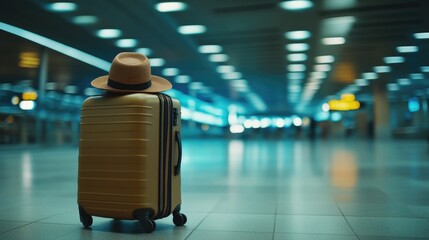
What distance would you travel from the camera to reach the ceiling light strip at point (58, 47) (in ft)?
46.1

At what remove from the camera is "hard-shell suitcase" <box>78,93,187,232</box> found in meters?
3.32

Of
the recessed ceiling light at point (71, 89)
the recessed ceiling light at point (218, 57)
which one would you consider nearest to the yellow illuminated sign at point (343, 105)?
the recessed ceiling light at point (218, 57)

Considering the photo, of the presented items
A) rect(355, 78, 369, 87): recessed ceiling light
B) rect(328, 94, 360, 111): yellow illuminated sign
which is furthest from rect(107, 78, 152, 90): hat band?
rect(328, 94, 360, 111): yellow illuminated sign

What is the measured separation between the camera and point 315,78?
30375 mm

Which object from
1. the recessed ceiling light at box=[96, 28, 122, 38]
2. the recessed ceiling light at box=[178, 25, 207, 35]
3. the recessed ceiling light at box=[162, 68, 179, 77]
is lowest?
the recessed ceiling light at box=[96, 28, 122, 38]

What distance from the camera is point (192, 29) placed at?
16.0 m

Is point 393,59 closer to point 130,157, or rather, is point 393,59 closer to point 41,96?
point 41,96

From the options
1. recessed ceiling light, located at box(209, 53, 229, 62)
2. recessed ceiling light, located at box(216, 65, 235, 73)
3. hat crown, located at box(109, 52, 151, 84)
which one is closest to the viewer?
hat crown, located at box(109, 52, 151, 84)

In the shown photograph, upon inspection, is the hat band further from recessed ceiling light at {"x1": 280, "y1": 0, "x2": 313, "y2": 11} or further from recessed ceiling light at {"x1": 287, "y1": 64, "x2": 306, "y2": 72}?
recessed ceiling light at {"x1": 287, "y1": 64, "x2": 306, "y2": 72}

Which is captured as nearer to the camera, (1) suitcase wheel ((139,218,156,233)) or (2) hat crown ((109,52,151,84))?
(1) suitcase wheel ((139,218,156,233))

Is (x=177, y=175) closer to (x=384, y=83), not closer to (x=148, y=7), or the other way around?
(x=148, y=7)

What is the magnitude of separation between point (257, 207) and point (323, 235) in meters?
1.34

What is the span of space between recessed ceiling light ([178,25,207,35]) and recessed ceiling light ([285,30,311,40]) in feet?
12.1

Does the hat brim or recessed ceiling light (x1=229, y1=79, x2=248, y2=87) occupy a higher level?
recessed ceiling light (x1=229, y1=79, x2=248, y2=87)
